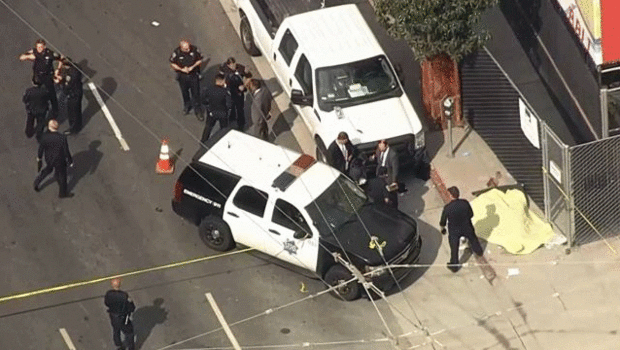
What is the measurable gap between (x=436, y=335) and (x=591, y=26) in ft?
20.5

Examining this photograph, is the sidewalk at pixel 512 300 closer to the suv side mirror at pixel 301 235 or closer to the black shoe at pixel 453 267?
the black shoe at pixel 453 267

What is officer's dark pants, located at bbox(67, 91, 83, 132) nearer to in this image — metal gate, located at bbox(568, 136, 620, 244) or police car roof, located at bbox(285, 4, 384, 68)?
police car roof, located at bbox(285, 4, 384, 68)

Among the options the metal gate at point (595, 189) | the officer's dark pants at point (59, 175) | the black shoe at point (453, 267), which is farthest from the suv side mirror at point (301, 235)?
the officer's dark pants at point (59, 175)

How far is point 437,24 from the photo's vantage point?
87.3 ft

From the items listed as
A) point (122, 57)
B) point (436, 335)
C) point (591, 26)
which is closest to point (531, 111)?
point (591, 26)

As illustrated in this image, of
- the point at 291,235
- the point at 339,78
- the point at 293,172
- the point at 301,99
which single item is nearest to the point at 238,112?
the point at 301,99

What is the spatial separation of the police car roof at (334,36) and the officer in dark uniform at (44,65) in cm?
429

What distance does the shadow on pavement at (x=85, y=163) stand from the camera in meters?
27.5

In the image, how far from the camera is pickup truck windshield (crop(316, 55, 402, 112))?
27.6 m

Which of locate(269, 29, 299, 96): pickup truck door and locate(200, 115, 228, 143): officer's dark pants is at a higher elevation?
locate(269, 29, 299, 96): pickup truck door

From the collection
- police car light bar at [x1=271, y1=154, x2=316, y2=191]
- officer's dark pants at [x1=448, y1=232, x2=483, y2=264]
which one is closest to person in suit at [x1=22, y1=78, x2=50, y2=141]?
police car light bar at [x1=271, y1=154, x2=316, y2=191]

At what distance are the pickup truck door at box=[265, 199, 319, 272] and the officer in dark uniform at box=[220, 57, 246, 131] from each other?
139 inches

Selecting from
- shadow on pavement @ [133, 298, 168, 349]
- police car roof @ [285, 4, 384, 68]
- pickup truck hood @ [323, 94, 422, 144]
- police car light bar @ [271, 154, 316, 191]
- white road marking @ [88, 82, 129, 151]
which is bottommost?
shadow on pavement @ [133, 298, 168, 349]

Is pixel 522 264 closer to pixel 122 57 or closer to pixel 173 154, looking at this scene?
pixel 173 154
